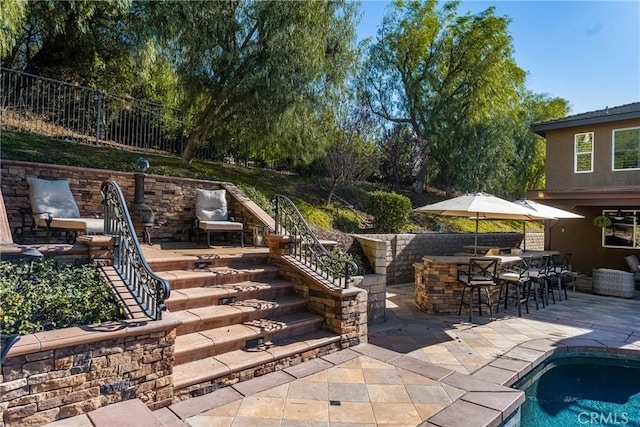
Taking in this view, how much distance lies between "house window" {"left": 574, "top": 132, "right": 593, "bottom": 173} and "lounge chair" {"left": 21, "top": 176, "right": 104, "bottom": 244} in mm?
13120

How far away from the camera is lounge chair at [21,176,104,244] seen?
16.9 ft

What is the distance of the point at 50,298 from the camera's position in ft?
10.4

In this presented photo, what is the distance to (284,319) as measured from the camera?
4.80 meters

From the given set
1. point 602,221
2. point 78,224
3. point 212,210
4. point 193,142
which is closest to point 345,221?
point 212,210

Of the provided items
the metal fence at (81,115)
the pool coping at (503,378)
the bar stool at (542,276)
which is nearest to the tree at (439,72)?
the bar stool at (542,276)

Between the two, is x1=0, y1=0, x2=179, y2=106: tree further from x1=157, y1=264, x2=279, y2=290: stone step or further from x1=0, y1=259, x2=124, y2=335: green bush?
x1=0, y1=259, x2=124, y2=335: green bush

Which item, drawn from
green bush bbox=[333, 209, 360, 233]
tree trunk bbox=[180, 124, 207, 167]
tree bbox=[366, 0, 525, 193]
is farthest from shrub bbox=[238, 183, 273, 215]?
tree bbox=[366, 0, 525, 193]

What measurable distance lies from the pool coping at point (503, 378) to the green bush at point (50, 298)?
3038 millimetres

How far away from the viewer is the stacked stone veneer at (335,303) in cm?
479

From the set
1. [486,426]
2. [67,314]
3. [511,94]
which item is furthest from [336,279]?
[511,94]

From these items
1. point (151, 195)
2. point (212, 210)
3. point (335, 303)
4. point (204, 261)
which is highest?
point (151, 195)

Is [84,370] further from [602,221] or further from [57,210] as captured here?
[602,221]

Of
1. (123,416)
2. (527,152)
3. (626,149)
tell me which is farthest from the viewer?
(527,152)

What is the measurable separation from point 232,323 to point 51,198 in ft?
11.8
